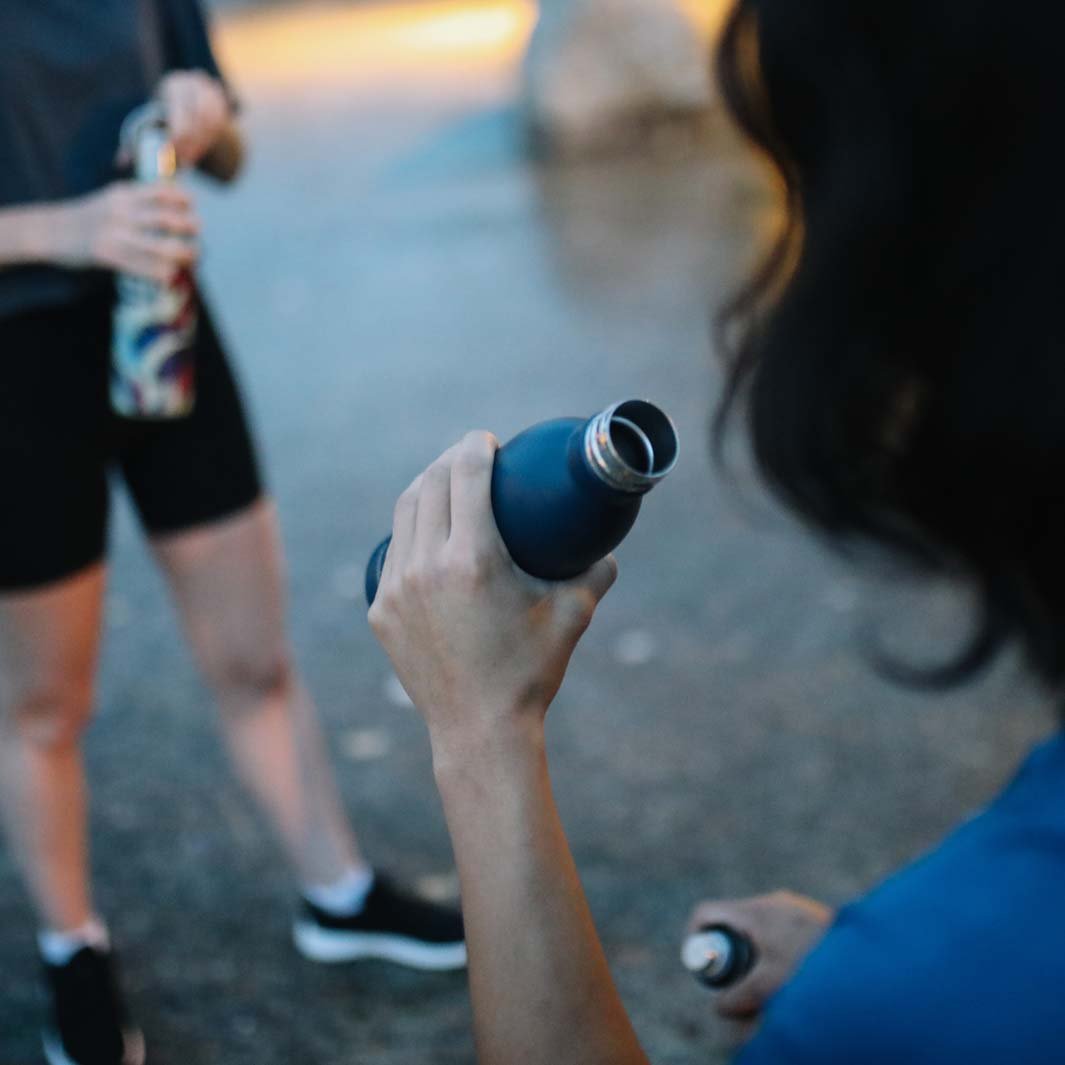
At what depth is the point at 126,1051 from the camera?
7.12 ft

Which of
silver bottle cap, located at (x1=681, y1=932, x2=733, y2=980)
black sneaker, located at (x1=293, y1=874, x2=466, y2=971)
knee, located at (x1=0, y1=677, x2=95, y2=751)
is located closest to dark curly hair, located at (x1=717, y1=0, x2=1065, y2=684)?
silver bottle cap, located at (x1=681, y1=932, x2=733, y2=980)

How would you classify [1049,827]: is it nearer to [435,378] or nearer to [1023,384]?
[1023,384]

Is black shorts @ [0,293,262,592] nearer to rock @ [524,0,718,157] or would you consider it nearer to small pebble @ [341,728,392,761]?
small pebble @ [341,728,392,761]

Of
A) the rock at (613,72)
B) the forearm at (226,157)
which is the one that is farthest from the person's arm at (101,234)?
the rock at (613,72)

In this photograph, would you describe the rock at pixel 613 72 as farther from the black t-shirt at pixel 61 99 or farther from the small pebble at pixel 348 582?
the black t-shirt at pixel 61 99

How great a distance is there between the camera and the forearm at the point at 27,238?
182 cm

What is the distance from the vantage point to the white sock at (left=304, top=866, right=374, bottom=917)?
2336mm

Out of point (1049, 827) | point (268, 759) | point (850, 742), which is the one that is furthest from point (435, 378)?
point (1049, 827)

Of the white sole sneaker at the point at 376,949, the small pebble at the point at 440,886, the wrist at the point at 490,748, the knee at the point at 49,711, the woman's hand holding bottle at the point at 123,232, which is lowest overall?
the small pebble at the point at 440,886

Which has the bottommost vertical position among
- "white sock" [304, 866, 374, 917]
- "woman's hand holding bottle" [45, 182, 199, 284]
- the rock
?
the rock

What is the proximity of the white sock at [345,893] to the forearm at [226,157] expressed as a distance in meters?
1.17

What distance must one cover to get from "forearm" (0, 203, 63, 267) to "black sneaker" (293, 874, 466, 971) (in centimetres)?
115

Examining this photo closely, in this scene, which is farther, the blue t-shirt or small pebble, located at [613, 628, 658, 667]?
small pebble, located at [613, 628, 658, 667]

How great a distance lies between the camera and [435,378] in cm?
505
